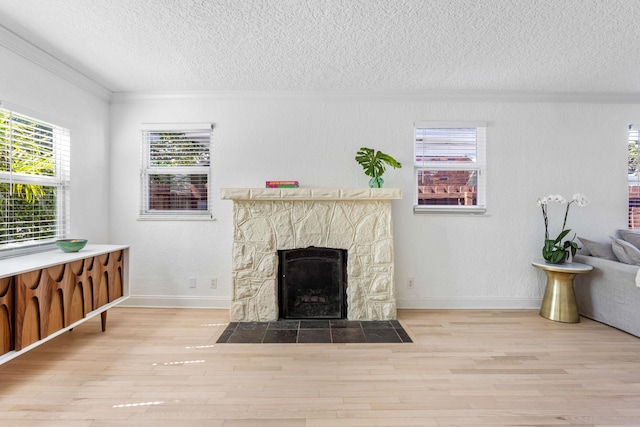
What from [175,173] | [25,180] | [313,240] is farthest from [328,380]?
[25,180]

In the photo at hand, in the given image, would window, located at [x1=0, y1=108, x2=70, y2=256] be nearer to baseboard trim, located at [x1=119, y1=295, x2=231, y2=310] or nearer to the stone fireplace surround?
baseboard trim, located at [x1=119, y1=295, x2=231, y2=310]

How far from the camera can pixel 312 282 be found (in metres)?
3.31

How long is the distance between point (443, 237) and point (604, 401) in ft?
6.25

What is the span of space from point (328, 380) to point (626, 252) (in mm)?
3121

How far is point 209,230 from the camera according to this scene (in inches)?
141

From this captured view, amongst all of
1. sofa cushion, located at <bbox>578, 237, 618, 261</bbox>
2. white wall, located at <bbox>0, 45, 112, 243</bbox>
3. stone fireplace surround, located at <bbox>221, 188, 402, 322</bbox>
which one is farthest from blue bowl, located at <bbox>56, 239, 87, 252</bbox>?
sofa cushion, located at <bbox>578, 237, 618, 261</bbox>

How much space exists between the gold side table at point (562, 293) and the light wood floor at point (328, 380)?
0.19 m

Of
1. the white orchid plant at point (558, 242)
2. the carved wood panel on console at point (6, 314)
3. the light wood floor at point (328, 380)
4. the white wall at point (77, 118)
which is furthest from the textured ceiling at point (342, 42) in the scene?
the light wood floor at point (328, 380)

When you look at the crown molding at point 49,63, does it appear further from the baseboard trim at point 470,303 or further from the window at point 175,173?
the baseboard trim at point 470,303

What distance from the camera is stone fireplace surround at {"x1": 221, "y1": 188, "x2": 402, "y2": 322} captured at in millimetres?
3213

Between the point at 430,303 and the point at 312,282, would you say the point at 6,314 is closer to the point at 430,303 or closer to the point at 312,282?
the point at 312,282

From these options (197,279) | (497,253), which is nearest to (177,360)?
(197,279)

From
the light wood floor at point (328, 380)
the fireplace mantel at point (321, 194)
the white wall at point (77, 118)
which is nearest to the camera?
the light wood floor at point (328, 380)

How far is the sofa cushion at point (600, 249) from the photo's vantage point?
10.9ft
